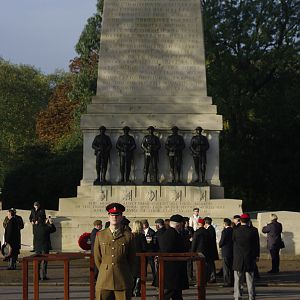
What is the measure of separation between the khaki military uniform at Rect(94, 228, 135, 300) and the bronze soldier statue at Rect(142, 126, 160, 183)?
19.8 meters

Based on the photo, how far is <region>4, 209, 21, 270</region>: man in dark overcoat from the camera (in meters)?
24.8

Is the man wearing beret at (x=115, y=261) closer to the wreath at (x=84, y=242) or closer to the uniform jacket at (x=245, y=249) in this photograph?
the uniform jacket at (x=245, y=249)

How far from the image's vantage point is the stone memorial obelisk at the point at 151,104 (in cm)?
3183

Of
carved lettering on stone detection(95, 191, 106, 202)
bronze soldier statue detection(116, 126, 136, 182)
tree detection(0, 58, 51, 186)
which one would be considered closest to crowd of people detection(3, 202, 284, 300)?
carved lettering on stone detection(95, 191, 106, 202)

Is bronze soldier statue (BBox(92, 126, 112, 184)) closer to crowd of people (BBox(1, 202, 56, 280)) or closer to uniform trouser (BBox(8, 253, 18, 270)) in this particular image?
crowd of people (BBox(1, 202, 56, 280))

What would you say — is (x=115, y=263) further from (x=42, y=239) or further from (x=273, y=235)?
(x=273, y=235)

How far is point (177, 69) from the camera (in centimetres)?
3362

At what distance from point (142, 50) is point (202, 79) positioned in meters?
2.26

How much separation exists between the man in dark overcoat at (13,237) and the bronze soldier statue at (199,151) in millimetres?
8364

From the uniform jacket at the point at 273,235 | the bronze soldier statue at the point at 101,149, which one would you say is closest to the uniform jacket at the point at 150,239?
the uniform jacket at the point at 273,235

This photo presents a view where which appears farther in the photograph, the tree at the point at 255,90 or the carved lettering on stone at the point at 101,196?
the tree at the point at 255,90

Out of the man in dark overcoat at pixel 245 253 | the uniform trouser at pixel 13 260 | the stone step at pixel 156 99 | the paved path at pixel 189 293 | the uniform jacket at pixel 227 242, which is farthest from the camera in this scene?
the stone step at pixel 156 99

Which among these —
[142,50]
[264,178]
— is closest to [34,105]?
[264,178]

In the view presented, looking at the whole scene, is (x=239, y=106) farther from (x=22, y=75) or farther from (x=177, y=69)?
(x=22, y=75)
